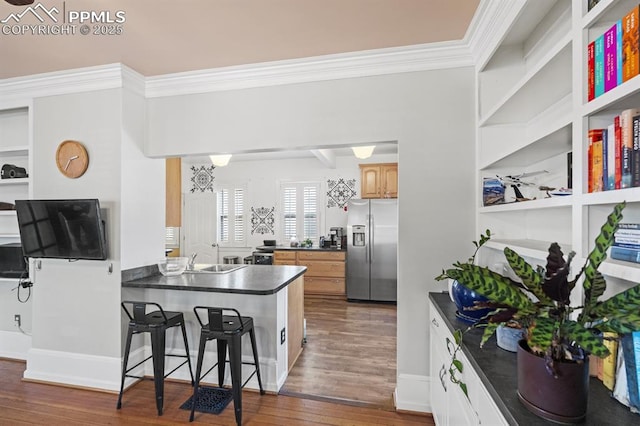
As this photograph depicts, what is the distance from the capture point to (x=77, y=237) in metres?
2.51

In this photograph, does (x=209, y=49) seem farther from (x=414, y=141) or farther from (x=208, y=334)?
(x=208, y=334)

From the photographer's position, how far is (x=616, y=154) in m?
0.97

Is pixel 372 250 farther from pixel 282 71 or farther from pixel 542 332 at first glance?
pixel 542 332

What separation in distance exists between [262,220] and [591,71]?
581 cm

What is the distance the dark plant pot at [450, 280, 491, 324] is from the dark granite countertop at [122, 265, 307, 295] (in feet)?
4.09

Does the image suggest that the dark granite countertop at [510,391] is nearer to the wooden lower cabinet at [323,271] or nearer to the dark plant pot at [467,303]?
the dark plant pot at [467,303]

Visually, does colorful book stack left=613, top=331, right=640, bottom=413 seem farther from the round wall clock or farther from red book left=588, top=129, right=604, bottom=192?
the round wall clock

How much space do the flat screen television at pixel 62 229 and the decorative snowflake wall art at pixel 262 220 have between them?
3947mm

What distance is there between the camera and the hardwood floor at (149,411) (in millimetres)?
2184

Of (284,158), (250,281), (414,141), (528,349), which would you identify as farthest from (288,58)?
(284,158)

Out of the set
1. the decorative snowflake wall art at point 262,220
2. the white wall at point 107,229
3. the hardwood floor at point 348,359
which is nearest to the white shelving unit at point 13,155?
the white wall at point 107,229

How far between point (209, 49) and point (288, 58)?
57 centimetres

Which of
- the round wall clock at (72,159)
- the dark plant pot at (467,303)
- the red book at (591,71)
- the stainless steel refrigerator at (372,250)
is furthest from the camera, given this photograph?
the stainless steel refrigerator at (372,250)

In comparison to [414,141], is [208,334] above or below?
below
